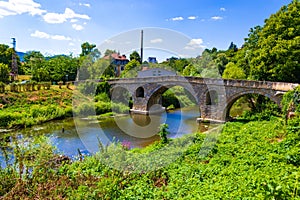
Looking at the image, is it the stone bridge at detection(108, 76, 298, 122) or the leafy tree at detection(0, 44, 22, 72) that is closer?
the stone bridge at detection(108, 76, 298, 122)

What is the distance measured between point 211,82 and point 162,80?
6.16 meters

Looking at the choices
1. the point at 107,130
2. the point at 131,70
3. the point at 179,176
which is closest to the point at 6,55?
the point at 131,70

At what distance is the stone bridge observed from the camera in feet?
65.4

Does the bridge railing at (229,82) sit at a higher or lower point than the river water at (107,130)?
higher

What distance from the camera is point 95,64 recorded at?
1534 inches

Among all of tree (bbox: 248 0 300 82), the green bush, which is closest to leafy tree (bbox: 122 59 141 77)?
the green bush

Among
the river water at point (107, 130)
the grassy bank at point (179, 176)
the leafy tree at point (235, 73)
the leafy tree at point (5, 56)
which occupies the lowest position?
the river water at point (107, 130)

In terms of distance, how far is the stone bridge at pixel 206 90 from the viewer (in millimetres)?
19922

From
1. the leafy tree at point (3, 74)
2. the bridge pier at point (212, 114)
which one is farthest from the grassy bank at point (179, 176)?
the leafy tree at point (3, 74)

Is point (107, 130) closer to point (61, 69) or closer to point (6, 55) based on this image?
point (61, 69)

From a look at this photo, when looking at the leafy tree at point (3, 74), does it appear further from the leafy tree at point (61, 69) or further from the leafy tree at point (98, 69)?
the leafy tree at point (98, 69)

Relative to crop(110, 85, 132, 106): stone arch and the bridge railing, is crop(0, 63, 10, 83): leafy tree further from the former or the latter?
the bridge railing

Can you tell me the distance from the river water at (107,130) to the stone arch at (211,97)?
7.52 feet

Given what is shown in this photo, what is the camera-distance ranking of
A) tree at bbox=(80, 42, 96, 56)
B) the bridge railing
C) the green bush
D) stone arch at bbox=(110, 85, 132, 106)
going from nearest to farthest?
the bridge railing, the green bush, stone arch at bbox=(110, 85, 132, 106), tree at bbox=(80, 42, 96, 56)
